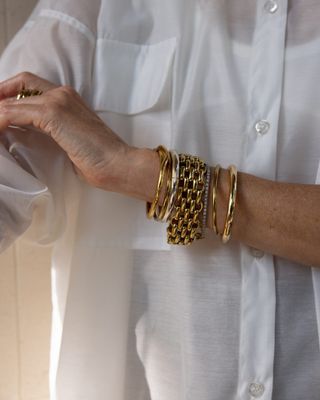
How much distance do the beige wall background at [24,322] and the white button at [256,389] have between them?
1.42 feet

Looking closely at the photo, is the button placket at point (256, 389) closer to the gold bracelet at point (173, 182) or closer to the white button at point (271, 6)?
the gold bracelet at point (173, 182)

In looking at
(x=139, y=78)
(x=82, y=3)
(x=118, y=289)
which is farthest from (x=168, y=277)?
(x=82, y=3)

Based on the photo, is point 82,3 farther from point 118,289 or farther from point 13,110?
point 118,289

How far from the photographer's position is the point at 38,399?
0.93 m

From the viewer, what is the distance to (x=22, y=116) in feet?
1.90

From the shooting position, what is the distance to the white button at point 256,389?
2.00 feet

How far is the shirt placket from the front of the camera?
2.01 feet

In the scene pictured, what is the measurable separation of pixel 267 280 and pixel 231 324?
8 centimetres

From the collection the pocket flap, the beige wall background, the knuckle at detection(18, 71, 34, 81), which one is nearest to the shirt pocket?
the pocket flap

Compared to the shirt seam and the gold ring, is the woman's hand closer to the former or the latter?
the gold ring

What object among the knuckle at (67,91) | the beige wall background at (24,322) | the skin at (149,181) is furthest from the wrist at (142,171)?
the beige wall background at (24,322)

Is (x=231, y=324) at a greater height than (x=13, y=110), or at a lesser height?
lesser

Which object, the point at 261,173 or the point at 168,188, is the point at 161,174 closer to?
the point at 168,188

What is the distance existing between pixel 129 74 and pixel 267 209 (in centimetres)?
30
